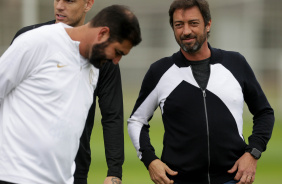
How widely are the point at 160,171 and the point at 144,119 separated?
1.50ft

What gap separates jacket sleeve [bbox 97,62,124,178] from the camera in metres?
4.32

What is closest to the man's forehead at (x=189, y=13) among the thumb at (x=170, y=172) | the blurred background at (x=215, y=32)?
the thumb at (x=170, y=172)

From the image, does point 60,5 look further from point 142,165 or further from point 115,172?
point 142,165

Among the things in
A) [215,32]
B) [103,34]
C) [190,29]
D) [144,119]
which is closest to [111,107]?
[144,119]

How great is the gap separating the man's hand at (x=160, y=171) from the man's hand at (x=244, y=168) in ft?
1.34

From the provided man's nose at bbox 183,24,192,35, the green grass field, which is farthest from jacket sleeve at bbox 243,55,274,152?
the green grass field

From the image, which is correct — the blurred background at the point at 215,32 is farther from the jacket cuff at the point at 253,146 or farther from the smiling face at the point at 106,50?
the smiling face at the point at 106,50

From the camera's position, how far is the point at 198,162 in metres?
4.26

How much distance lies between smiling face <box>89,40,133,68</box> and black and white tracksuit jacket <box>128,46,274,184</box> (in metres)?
1.03

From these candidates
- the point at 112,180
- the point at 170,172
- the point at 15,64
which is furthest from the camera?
the point at 170,172

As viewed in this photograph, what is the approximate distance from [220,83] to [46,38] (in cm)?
150

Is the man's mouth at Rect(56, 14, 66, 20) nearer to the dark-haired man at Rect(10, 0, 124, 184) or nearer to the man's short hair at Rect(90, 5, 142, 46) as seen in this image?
the dark-haired man at Rect(10, 0, 124, 184)

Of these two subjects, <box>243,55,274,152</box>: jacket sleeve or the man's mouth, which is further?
the man's mouth

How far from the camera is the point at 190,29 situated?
4395 mm
